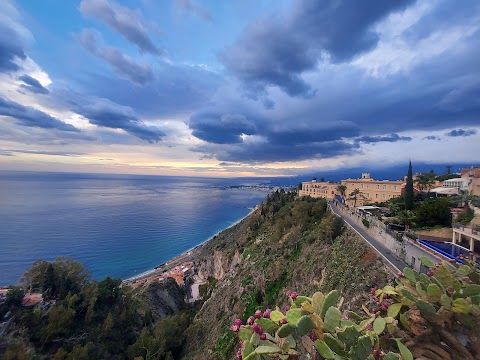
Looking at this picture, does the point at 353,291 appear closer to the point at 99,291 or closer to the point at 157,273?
the point at 99,291

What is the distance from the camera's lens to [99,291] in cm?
2548

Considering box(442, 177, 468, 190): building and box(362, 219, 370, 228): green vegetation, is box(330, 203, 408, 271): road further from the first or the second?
box(442, 177, 468, 190): building

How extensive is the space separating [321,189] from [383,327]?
2257 inches

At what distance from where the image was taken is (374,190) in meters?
46.6

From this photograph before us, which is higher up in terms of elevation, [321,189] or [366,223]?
[321,189]

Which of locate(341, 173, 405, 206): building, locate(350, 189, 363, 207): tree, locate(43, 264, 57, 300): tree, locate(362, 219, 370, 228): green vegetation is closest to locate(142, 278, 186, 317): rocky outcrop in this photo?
locate(43, 264, 57, 300): tree

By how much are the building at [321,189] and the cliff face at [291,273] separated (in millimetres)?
24388

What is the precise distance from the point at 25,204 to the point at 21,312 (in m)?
140

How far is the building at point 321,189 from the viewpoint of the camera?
55.7m

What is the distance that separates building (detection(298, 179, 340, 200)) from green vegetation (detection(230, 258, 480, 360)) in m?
51.6

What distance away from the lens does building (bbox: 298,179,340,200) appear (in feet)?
183

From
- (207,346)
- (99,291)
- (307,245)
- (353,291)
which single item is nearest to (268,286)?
(307,245)

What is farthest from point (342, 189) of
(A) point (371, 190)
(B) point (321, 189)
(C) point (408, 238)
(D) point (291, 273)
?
(C) point (408, 238)

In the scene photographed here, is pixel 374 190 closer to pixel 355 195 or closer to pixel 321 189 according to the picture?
pixel 355 195
